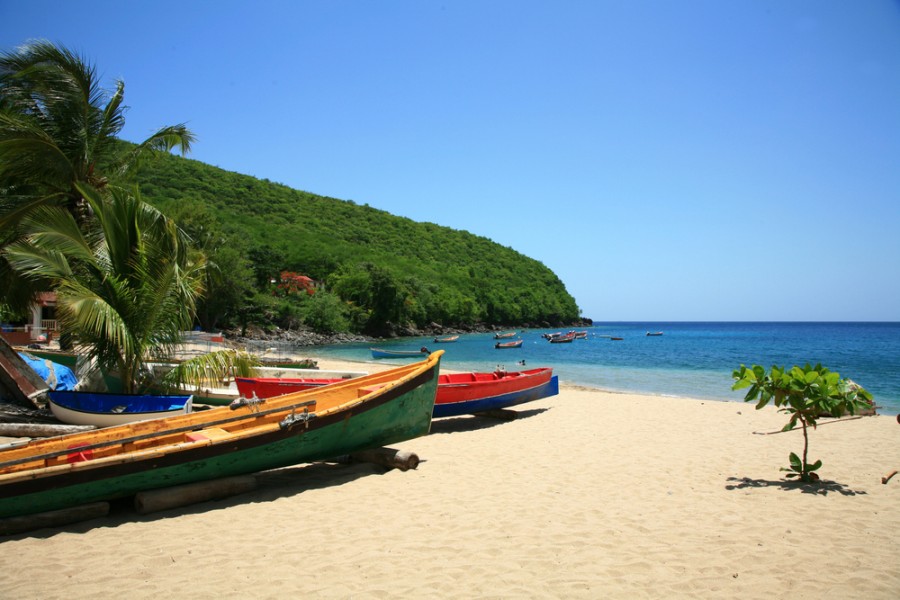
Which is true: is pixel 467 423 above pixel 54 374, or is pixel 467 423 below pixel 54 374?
below

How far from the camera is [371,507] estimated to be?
6.25 meters

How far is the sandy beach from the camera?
433cm

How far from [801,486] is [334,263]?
234 ft

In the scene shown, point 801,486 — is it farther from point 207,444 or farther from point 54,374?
point 54,374

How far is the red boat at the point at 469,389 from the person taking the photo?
10445 millimetres

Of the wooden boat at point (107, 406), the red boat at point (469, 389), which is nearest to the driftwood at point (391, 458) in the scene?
the red boat at point (469, 389)

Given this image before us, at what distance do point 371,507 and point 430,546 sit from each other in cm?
134

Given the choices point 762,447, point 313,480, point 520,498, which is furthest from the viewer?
point 762,447

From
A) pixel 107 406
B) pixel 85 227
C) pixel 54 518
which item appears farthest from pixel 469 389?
pixel 85 227

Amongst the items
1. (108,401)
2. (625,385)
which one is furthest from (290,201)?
(108,401)

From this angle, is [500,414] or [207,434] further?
[500,414]

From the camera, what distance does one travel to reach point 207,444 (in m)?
5.98

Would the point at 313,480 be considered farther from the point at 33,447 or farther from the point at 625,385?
the point at 625,385

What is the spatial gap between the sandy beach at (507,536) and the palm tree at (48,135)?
891cm
